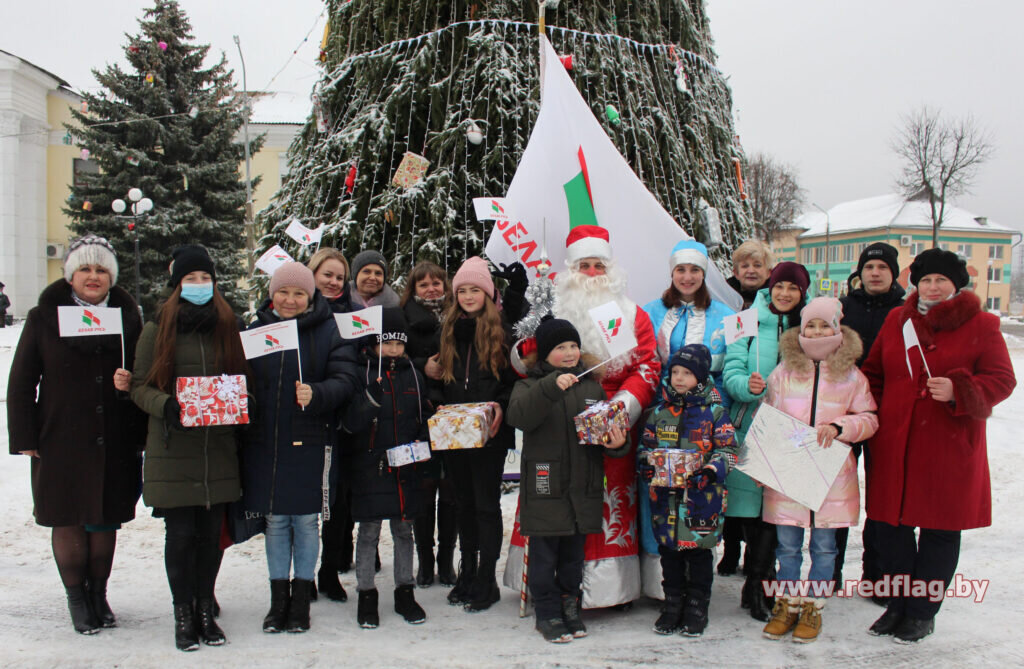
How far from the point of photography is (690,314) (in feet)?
13.3

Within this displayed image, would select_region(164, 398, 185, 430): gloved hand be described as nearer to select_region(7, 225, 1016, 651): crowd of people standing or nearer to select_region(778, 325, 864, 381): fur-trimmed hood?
select_region(7, 225, 1016, 651): crowd of people standing

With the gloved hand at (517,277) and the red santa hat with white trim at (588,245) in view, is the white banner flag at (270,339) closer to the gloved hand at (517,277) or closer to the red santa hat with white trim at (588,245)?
the gloved hand at (517,277)

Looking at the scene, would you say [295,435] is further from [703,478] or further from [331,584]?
[703,478]

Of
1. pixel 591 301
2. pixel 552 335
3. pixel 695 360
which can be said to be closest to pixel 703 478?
pixel 695 360

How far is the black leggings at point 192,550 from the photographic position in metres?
3.48

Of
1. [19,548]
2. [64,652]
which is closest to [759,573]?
[64,652]

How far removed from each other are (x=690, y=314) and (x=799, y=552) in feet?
4.38

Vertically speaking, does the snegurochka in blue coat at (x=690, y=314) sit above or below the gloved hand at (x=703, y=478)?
above

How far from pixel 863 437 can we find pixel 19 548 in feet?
17.3

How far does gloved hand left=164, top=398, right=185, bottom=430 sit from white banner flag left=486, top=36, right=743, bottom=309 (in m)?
2.19

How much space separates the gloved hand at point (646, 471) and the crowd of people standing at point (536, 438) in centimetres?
2

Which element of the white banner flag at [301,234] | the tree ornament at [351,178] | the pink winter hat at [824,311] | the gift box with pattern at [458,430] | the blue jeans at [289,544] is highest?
the tree ornament at [351,178]

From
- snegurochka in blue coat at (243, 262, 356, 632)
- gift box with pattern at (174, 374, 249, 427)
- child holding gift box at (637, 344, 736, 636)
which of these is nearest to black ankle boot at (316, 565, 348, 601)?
snegurochka in blue coat at (243, 262, 356, 632)

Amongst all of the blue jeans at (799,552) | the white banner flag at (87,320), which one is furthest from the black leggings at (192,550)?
the blue jeans at (799,552)
